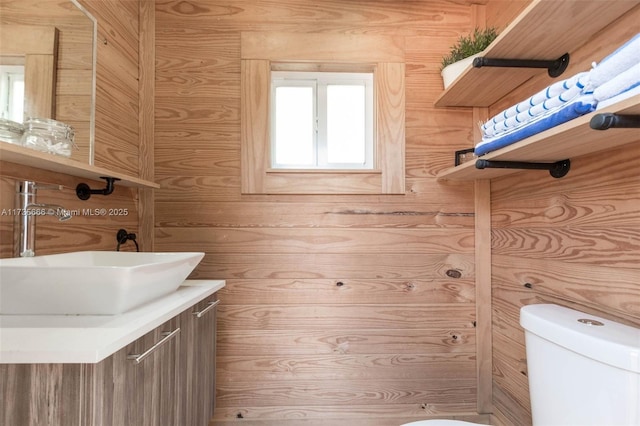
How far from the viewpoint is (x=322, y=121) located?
1654mm

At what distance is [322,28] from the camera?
Answer: 1.54 m

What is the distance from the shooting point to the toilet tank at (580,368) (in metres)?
0.69

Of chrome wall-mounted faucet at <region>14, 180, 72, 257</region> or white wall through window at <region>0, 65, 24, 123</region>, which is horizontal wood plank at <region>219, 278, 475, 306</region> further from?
white wall through window at <region>0, 65, 24, 123</region>

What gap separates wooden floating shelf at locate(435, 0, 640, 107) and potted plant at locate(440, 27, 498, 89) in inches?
3.9

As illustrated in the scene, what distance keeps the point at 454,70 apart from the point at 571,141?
2.38 feet

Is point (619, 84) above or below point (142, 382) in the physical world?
above

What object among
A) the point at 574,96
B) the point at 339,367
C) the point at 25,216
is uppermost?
the point at 574,96

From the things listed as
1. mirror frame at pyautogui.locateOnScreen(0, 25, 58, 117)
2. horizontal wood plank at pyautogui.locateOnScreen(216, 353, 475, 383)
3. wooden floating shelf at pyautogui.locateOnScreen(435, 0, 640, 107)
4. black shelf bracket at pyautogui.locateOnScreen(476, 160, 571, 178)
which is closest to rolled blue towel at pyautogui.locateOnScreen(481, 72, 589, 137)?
black shelf bracket at pyautogui.locateOnScreen(476, 160, 571, 178)

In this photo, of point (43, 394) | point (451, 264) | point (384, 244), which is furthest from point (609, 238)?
point (43, 394)

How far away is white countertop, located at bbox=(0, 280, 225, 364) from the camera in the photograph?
0.57m

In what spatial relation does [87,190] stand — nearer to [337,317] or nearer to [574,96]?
[337,317]

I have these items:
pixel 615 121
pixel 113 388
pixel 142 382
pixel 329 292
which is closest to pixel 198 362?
pixel 142 382

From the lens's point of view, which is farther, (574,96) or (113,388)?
(574,96)

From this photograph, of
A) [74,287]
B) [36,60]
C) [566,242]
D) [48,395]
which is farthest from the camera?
[566,242]
